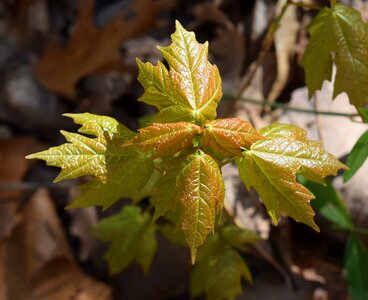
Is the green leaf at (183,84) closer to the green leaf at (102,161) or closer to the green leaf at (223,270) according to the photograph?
the green leaf at (102,161)

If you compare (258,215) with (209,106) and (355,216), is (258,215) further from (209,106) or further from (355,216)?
(209,106)

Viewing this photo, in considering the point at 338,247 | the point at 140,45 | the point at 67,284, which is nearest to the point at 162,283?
the point at 67,284

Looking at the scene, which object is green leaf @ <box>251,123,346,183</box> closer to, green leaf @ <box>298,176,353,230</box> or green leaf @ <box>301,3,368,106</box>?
green leaf @ <box>301,3,368,106</box>

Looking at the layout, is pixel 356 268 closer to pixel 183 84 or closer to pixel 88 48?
pixel 183 84

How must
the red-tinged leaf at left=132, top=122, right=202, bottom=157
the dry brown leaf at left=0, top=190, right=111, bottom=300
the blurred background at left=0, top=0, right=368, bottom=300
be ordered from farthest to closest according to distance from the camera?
1. the dry brown leaf at left=0, top=190, right=111, bottom=300
2. the blurred background at left=0, top=0, right=368, bottom=300
3. the red-tinged leaf at left=132, top=122, right=202, bottom=157

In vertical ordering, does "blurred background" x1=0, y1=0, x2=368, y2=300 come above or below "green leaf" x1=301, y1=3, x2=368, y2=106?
below

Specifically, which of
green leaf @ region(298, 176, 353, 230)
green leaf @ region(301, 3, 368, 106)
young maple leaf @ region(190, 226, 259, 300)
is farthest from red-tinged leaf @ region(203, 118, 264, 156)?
green leaf @ region(298, 176, 353, 230)

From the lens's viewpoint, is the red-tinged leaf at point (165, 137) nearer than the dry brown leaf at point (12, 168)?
Yes

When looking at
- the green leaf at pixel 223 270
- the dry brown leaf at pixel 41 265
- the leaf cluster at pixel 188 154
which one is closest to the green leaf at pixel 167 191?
the leaf cluster at pixel 188 154
